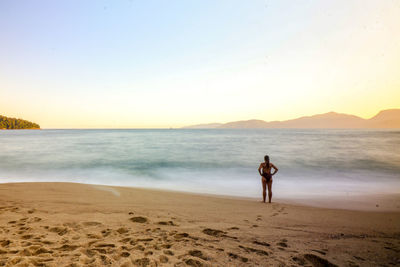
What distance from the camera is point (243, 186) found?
1145 cm

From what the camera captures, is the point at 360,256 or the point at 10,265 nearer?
the point at 10,265

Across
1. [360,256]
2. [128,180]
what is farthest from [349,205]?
[128,180]

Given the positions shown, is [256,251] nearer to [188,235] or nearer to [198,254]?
[198,254]

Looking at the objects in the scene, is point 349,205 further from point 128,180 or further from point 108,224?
point 128,180

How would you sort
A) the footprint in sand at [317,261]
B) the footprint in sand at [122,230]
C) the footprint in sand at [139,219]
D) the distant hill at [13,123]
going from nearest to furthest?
the footprint in sand at [317,261] < the footprint in sand at [122,230] < the footprint in sand at [139,219] < the distant hill at [13,123]

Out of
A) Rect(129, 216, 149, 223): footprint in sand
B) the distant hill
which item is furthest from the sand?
the distant hill

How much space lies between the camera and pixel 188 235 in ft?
13.5

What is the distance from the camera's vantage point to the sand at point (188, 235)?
3252mm

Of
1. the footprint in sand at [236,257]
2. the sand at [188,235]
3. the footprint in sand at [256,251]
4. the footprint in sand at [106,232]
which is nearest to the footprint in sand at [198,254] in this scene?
the sand at [188,235]

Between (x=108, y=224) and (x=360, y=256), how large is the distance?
495 cm

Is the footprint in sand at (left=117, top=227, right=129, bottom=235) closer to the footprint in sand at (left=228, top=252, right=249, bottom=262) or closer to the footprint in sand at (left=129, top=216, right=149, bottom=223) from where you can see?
the footprint in sand at (left=129, top=216, right=149, bottom=223)

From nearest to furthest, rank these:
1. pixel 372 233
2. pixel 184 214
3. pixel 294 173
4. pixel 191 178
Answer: pixel 372 233 < pixel 184 214 < pixel 191 178 < pixel 294 173

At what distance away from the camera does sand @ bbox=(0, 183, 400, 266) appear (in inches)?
128

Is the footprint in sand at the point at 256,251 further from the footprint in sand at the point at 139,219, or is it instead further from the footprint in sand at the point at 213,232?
the footprint in sand at the point at 139,219
